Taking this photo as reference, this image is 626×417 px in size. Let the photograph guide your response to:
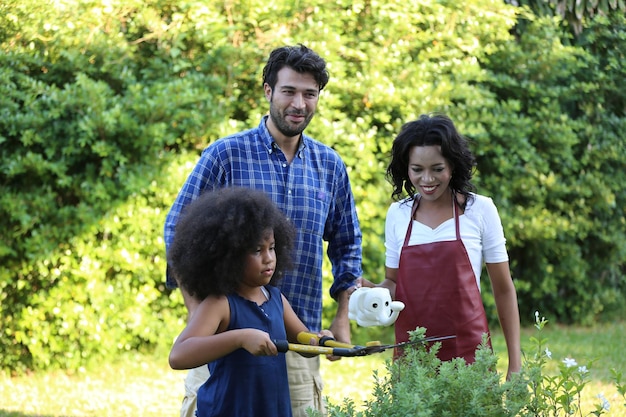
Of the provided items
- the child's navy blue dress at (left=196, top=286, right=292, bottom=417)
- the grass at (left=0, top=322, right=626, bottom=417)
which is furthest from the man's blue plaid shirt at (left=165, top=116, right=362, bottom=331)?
the grass at (left=0, top=322, right=626, bottom=417)

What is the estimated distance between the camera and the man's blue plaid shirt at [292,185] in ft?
10.9

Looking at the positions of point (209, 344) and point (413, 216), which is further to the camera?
point (413, 216)

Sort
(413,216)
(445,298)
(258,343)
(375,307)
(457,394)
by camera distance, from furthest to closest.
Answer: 1. (413,216)
2. (445,298)
3. (375,307)
4. (258,343)
5. (457,394)

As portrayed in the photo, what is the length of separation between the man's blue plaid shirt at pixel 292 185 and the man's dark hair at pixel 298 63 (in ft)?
0.70

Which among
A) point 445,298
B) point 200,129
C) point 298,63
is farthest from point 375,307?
point 200,129

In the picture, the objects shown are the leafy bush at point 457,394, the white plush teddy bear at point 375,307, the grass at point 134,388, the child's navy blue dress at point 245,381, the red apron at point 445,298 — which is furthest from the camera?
the grass at point 134,388

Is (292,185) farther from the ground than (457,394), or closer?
farther from the ground

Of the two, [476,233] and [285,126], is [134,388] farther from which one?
[476,233]

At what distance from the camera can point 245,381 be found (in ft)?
9.07

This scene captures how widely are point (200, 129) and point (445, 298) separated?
3698mm

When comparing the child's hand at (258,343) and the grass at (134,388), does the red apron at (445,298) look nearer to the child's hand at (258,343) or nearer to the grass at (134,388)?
the child's hand at (258,343)

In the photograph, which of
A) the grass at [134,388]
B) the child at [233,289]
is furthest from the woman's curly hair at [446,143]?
the grass at [134,388]

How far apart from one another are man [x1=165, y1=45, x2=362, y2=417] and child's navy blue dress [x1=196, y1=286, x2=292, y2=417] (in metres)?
0.45

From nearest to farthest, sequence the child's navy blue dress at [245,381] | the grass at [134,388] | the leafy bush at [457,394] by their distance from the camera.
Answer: the leafy bush at [457,394] → the child's navy blue dress at [245,381] → the grass at [134,388]
